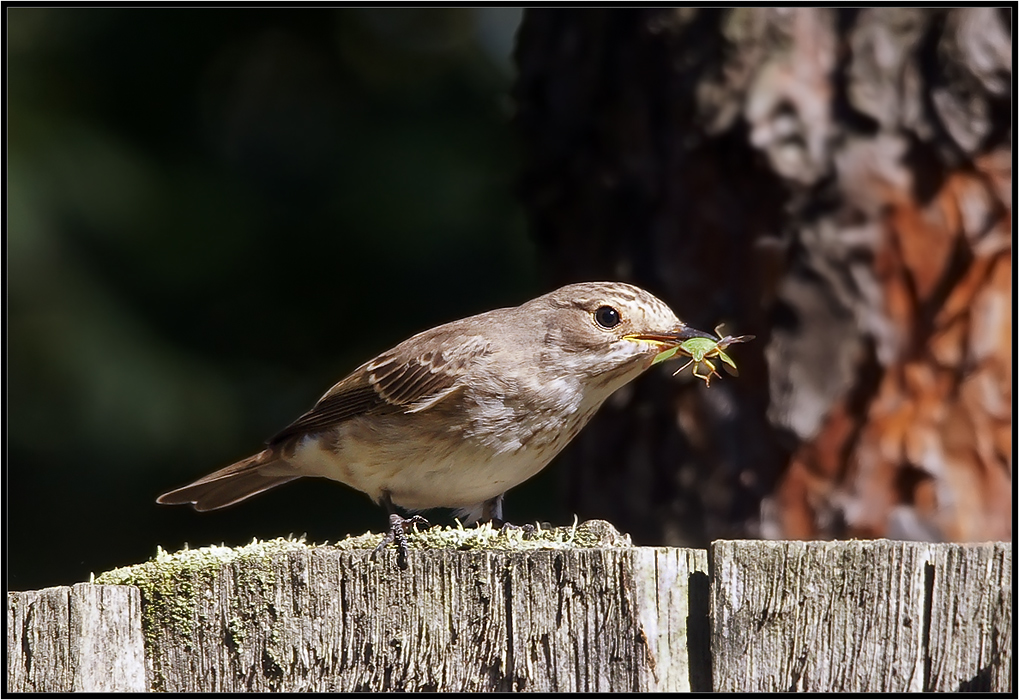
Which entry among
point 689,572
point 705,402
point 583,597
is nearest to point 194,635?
point 583,597

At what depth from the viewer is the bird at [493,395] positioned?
4590 millimetres

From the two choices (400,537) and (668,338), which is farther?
(668,338)

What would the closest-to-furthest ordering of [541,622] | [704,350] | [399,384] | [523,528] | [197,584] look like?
[541,622], [197,584], [523,528], [704,350], [399,384]

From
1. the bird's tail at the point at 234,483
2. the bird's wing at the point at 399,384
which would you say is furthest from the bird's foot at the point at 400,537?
the bird's tail at the point at 234,483

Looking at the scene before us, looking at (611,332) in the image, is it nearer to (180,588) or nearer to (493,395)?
(493,395)

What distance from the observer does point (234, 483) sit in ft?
18.1

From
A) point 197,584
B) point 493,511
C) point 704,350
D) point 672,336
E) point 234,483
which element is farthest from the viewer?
point 234,483

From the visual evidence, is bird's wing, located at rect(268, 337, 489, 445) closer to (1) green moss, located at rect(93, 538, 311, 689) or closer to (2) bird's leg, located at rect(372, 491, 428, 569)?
(2) bird's leg, located at rect(372, 491, 428, 569)

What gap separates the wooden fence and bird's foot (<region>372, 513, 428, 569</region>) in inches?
1.4

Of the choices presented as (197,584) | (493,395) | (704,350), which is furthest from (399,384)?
(197,584)

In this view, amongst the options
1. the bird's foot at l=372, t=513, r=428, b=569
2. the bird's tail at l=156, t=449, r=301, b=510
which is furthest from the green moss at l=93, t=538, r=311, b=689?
the bird's tail at l=156, t=449, r=301, b=510

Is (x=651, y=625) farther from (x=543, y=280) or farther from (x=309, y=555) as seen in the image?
(x=543, y=280)

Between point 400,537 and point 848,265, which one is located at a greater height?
point 848,265

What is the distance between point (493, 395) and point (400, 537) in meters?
1.10
